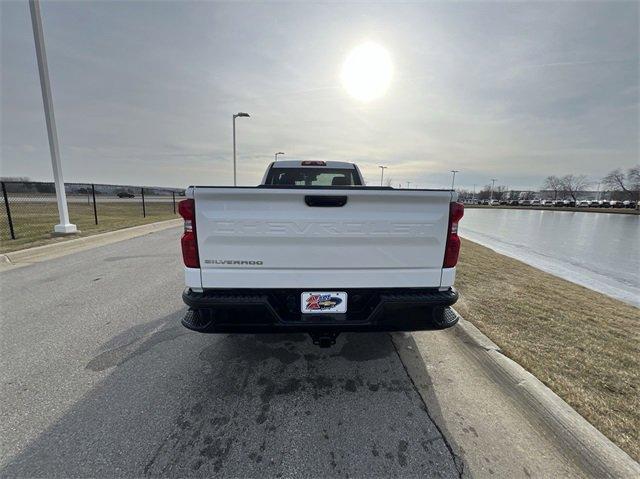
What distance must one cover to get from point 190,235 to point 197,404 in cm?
138

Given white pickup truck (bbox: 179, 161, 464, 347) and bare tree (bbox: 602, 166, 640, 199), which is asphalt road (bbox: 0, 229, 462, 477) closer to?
white pickup truck (bbox: 179, 161, 464, 347)

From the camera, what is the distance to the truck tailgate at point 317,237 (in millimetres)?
2230

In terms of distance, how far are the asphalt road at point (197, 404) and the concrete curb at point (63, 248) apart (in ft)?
13.1

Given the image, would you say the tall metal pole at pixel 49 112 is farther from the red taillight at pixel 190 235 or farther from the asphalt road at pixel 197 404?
the red taillight at pixel 190 235

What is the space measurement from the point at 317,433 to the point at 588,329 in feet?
13.4

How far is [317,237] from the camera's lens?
231 cm

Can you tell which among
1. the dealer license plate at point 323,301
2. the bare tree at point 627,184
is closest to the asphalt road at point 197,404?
the dealer license plate at point 323,301

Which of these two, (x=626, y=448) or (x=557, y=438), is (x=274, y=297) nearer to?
(x=557, y=438)

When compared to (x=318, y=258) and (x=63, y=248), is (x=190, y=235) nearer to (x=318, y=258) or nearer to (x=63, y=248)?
(x=318, y=258)

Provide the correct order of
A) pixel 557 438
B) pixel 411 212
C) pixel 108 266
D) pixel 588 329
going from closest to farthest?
pixel 557 438
pixel 411 212
pixel 588 329
pixel 108 266

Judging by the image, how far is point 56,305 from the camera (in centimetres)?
430

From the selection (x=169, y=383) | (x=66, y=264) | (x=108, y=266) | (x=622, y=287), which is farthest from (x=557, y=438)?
(x=622, y=287)

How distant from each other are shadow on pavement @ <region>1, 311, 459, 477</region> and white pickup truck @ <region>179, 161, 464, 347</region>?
59 centimetres

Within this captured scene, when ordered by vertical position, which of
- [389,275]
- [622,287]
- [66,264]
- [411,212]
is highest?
[411,212]
